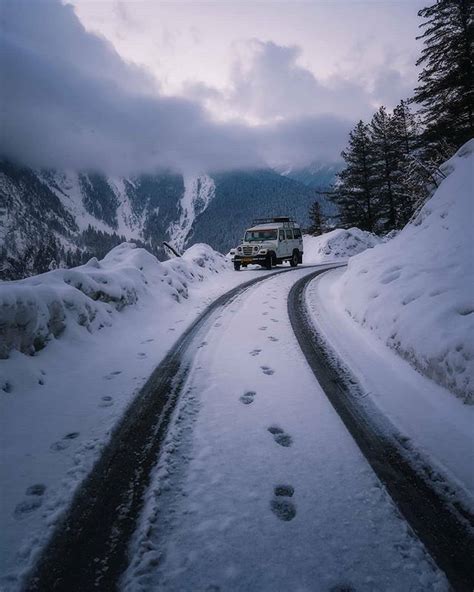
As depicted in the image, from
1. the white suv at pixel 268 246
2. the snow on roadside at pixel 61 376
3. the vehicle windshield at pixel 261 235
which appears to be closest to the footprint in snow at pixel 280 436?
the snow on roadside at pixel 61 376

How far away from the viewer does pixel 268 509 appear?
2379 millimetres

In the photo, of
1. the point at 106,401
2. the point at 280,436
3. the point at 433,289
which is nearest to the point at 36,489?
the point at 106,401

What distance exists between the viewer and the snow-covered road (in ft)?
6.25

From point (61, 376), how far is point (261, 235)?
52.3 ft

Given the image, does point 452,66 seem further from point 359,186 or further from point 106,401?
point 106,401

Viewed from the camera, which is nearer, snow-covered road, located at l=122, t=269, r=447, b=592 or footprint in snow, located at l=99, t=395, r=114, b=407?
snow-covered road, located at l=122, t=269, r=447, b=592

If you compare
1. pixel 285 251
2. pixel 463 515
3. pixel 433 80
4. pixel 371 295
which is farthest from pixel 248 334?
pixel 433 80

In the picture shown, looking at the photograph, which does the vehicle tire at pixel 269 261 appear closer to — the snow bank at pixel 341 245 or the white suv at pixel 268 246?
the white suv at pixel 268 246

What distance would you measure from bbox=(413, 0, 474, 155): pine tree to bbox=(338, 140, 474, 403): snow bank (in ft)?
40.9

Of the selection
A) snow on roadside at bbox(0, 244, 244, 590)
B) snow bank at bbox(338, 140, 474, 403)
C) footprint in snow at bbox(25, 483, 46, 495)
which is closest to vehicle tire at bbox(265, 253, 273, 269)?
snow bank at bbox(338, 140, 474, 403)

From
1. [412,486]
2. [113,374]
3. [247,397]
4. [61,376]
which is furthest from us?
[113,374]

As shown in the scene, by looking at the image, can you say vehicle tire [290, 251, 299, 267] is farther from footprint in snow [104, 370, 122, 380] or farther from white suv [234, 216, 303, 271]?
footprint in snow [104, 370, 122, 380]

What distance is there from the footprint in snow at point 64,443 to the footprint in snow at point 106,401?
24.6 inches

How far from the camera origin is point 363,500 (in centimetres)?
245
